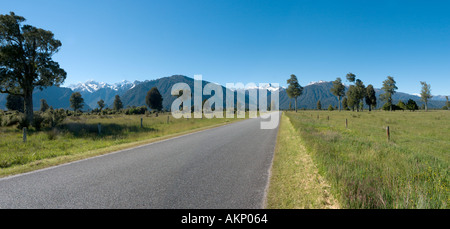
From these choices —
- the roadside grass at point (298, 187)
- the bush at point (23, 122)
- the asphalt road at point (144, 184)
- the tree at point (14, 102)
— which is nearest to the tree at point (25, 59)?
the bush at point (23, 122)

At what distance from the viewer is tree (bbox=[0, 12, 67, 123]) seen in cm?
1823

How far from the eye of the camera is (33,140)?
1149 cm

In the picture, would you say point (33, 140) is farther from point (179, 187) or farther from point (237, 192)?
point (237, 192)

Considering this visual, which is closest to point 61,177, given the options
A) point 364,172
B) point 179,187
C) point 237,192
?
point 179,187

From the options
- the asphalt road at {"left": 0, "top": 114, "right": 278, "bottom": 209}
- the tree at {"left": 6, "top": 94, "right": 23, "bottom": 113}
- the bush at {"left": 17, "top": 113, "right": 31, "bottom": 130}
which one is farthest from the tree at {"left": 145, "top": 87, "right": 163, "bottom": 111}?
the asphalt road at {"left": 0, "top": 114, "right": 278, "bottom": 209}

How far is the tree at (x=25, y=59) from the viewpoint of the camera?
18.2 m

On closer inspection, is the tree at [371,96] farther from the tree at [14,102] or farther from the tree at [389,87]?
the tree at [14,102]

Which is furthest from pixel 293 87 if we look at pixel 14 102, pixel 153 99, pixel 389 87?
pixel 14 102

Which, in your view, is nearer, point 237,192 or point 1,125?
Result: point 237,192

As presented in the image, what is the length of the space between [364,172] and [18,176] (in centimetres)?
964

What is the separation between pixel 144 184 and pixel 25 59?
25.9 m

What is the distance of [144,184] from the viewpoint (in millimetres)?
4473

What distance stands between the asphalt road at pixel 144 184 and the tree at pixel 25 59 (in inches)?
765

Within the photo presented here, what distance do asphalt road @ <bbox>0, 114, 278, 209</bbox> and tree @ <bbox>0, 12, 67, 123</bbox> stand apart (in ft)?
63.7
